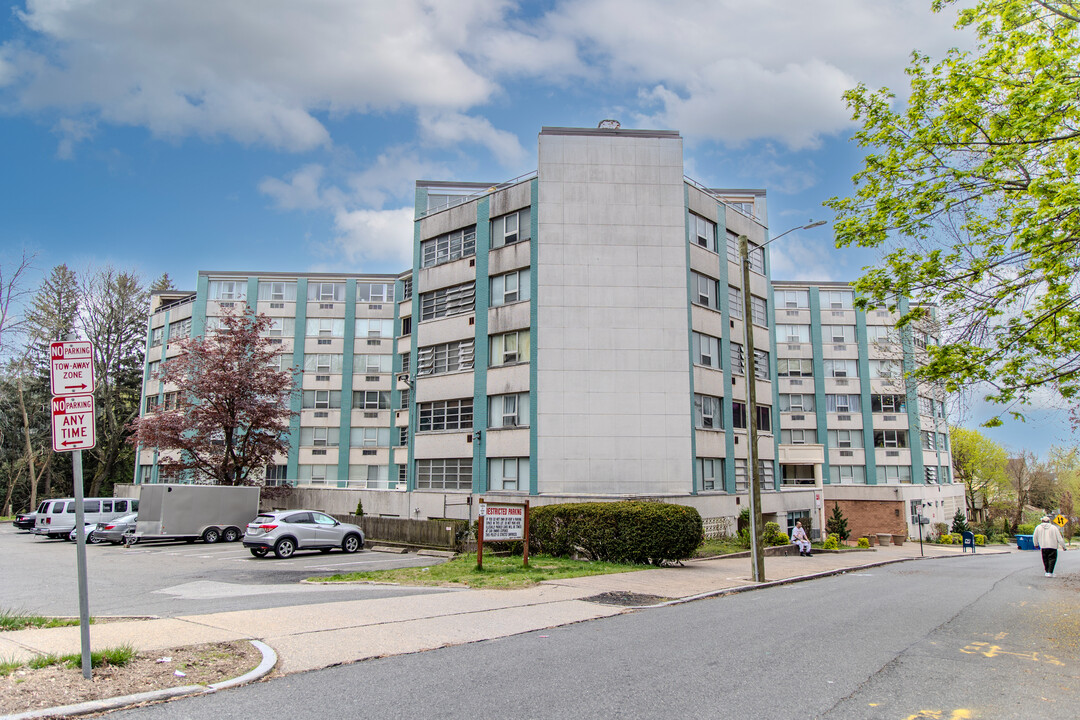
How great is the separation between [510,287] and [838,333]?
3503 centimetres

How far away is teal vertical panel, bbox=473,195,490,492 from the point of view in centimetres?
2967

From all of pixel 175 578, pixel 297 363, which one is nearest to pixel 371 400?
pixel 297 363

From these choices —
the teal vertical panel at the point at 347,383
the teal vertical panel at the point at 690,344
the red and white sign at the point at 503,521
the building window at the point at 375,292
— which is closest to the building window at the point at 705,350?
the teal vertical panel at the point at 690,344

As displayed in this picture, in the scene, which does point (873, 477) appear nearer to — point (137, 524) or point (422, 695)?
point (137, 524)

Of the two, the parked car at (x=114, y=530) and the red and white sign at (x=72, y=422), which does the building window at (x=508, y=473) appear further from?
the red and white sign at (x=72, y=422)

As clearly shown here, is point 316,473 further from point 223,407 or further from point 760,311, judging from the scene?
point 760,311

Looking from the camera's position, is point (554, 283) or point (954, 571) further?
point (554, 283)

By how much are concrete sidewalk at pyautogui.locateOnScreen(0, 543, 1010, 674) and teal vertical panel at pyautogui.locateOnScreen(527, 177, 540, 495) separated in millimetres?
11992

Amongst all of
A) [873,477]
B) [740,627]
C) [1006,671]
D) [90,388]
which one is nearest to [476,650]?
[740,627]

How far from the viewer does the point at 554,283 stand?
94.4ft

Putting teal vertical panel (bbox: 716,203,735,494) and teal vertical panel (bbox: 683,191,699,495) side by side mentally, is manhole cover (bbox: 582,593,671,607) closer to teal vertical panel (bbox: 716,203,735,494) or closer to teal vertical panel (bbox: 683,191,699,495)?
teal vertical panel (bbox: 683,191,699,495)

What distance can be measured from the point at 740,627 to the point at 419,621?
15.6 feet

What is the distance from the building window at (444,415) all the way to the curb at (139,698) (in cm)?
2321

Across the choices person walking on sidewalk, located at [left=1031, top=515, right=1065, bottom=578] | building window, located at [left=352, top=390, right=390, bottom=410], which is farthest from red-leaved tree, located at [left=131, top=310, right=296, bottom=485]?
person walking on sidewalk, located at [left=1031, top=515, right=1065, bottom=578]
